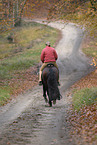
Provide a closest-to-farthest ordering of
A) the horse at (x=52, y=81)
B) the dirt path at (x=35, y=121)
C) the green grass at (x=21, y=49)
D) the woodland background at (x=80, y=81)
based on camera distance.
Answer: the dirt path at (x=35, y=121) < the woodland background at (x=80, y=81) < the horse at (x=52, y=81) < the green grass at (x=21, y=49)

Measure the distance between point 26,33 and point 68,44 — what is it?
9.96m

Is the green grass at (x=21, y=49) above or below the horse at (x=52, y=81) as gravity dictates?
below

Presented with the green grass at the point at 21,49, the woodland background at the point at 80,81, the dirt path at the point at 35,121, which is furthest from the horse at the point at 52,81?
the green grass at the point at 21,49

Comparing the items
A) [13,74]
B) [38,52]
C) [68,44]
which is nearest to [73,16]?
[13,74]

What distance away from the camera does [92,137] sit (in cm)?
671

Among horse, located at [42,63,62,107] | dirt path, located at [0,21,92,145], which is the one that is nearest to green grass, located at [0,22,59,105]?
dirt path, located at [0,21,92,145]

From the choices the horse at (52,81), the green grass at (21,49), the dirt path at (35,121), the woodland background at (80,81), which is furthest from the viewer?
the green grass at (21,49)

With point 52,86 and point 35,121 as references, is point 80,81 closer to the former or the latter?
point 52,86

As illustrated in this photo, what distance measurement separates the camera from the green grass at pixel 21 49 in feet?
72.9

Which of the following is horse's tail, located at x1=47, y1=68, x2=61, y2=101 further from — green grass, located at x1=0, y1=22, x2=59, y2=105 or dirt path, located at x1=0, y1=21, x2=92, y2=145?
green grass, located at x1=0, y1=22, x2=59, y2=105

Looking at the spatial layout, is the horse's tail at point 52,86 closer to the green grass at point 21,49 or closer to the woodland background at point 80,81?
the woodland background at point 80,81

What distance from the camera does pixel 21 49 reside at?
36.6 m

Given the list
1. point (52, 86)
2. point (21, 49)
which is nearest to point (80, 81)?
point (52, 86)

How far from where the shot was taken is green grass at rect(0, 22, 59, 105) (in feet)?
72.9
